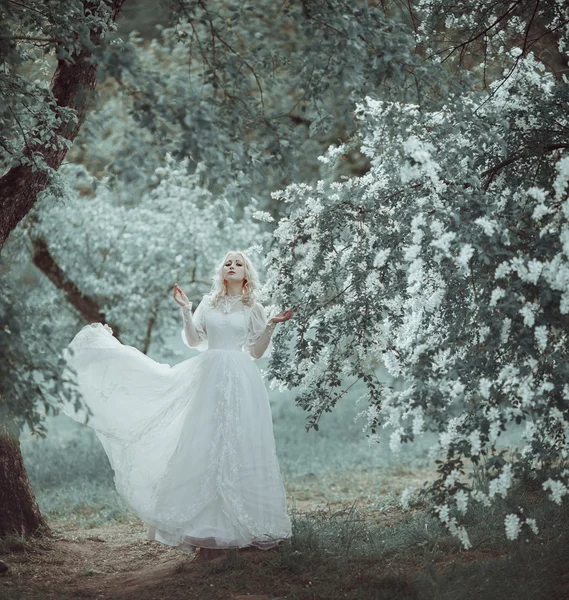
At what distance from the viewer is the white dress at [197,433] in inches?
207

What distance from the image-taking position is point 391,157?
16.4ft

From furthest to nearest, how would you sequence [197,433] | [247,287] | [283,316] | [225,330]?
1. [247,287]
2. [225,330]
3. [197,433]
4. [283,316]

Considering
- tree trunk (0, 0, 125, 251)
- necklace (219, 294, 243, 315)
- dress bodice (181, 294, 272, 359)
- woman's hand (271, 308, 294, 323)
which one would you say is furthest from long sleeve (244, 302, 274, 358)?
tree trunk (0, 0, 125, 251)

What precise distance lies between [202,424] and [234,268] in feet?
3.92

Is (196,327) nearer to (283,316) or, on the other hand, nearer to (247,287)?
(247,287)

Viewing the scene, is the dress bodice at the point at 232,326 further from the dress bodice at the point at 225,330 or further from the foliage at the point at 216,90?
the foliage at the point at 216,90

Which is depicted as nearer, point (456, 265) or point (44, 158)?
point (456, 265)

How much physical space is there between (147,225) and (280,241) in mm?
5264

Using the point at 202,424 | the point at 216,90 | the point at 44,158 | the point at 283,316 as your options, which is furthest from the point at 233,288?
the point at 216,90

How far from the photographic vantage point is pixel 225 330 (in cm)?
575

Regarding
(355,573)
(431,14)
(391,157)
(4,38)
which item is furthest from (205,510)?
(431,14)

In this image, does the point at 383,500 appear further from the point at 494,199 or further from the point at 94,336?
the point at 494,199

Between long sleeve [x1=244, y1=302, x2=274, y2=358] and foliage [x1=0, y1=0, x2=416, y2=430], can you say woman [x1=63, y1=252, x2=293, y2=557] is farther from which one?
foliage [x1=0, y1=0, x2=416, y2=430]

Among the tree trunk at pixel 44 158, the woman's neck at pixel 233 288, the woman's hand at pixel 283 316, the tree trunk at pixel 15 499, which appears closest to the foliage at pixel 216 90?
the tree trunk at pixel 44 158
